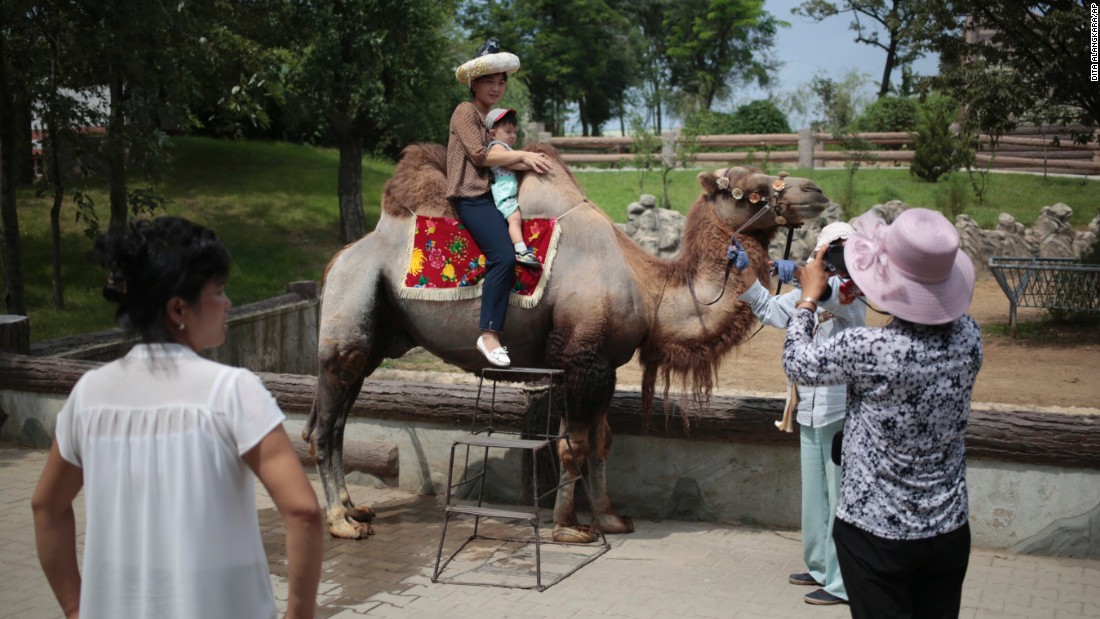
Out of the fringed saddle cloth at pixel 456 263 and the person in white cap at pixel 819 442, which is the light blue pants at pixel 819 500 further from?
the fringed saddle cloth at pixel 456 263

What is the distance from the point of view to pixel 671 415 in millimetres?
7090

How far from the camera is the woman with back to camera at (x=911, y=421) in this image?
3240 millimetres

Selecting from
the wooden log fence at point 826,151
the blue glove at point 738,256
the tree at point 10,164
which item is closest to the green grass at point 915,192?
the wooden log fence at point 826,151

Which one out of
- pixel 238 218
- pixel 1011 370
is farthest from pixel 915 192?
pixel 238 218

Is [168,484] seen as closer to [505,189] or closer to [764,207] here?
[505,189]

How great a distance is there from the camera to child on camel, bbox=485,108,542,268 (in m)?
6.42

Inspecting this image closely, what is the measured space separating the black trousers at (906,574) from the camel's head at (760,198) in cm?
327

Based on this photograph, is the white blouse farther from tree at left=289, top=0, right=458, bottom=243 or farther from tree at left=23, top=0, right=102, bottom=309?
tree at left=289, top=0, right=458, bottom=243

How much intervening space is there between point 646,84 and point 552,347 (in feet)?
158

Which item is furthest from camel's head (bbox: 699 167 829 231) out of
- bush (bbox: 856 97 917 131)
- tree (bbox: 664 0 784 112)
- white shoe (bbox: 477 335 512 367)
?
tree (bbox: 664 0 784 112)

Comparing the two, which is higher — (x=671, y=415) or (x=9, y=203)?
(x=9, y=203)

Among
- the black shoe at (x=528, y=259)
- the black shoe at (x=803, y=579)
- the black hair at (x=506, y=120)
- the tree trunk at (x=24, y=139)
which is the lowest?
the black shoe at (x=803, y=579)

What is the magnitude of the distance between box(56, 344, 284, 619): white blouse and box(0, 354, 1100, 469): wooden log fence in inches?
179

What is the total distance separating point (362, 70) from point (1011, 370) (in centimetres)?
1169
